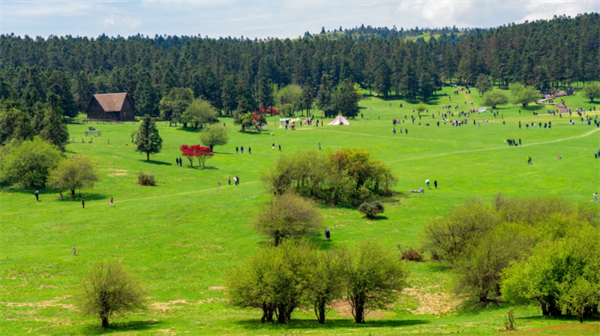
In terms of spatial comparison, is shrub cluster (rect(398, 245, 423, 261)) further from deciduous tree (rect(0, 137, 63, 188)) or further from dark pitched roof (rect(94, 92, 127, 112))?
dark pitched roof (rect(94, 92, 127, 112))

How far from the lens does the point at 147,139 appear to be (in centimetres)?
8950

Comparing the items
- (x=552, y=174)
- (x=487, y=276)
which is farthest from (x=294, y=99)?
(x=487, y=276)

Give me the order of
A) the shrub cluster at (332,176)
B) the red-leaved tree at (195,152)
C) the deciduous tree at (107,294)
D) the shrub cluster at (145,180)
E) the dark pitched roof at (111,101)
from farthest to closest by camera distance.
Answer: the dark pitched roof at (111,101) → the red-leaved tree at (195,152) → the shrub cluster at (145,180) → the shrub cluster at (332,176) → the deciduous tree at (107,294)

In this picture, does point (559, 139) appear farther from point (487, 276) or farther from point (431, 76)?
point (431, 76)

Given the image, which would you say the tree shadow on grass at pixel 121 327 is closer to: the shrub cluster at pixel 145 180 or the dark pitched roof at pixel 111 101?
the shrub cluster at pixel 145 180

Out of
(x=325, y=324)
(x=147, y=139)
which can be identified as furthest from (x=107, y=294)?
(x=147, y=139)

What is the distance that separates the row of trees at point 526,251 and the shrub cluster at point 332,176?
17235mm

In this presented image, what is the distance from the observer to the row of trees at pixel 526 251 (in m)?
31.3

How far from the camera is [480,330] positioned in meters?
28.1

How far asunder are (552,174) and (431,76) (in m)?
118

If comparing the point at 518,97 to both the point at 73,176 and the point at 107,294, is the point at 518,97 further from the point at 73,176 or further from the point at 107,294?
the point at 107,294

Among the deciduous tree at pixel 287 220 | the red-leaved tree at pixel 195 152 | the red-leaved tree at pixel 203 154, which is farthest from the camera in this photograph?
the red-leaved tree at pixel 203 154

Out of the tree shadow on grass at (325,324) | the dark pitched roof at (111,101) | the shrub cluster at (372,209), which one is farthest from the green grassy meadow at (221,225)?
the dark pitched roof at (111,101)

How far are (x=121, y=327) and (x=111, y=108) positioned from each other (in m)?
114
